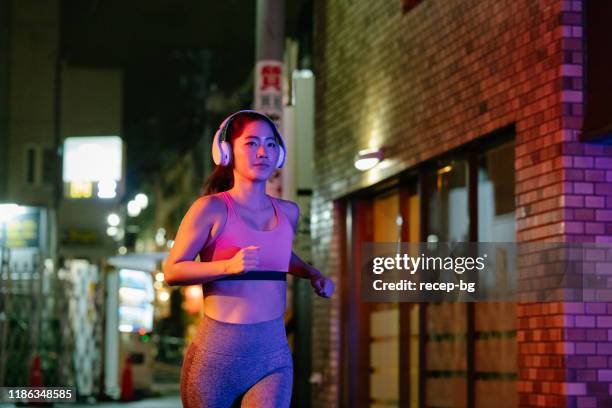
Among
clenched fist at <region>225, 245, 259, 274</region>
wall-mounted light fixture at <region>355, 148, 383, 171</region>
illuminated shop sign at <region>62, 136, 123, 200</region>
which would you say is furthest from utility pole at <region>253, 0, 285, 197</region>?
illuminated shop sign at <region>62, 136, 123, 200</region>

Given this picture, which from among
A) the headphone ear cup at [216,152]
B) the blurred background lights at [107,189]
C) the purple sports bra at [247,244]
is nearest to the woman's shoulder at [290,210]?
the purple sports bra at [247,244]

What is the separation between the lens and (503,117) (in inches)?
367

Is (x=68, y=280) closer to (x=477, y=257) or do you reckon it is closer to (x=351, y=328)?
(x=351, y=328)

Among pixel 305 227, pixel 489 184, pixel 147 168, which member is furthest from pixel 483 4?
pixel 147 168

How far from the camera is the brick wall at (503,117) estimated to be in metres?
8.00

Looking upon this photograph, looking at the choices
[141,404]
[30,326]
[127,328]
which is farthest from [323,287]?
[127,328]

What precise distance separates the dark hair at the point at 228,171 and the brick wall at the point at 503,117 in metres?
3.44

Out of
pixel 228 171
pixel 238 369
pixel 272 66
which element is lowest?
pixel 238 369

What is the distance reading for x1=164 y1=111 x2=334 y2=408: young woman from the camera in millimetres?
4777

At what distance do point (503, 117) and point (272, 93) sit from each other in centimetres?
385

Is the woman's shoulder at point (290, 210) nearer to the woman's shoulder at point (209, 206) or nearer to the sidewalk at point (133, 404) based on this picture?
the woman's shoulder at point (209, 206)

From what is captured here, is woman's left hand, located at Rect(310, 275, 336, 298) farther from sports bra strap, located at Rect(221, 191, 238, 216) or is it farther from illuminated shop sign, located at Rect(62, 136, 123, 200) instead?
illuminated shop sign, located at Rect(62, 136, 123, 200)

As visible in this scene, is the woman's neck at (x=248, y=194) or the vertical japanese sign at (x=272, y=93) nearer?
the woman's neck at (x=248, y=194)

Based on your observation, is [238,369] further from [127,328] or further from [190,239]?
[127,328]
